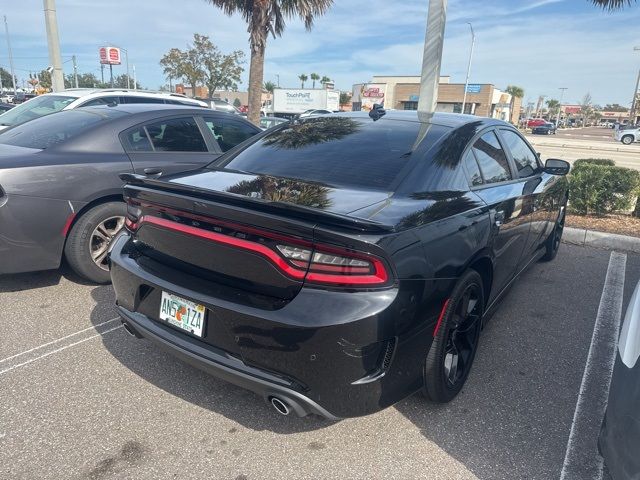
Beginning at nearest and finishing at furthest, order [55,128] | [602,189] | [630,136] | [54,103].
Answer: [55,128] < [602,189] < [54,103] < [630,136]

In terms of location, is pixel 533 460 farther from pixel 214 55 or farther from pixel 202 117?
pixel 214 55

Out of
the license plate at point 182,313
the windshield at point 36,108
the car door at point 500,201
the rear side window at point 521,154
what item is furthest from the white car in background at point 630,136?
the license plate at point 182,313

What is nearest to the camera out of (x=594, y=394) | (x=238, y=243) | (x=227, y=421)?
(x=238, y=243)

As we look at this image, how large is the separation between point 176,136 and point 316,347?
3443 mm

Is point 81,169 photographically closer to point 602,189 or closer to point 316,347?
point 316,347

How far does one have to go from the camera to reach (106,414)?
2.53 m

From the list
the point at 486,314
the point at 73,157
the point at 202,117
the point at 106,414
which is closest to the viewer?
the point at 106,414

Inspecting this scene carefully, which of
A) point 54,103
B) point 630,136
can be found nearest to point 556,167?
point 54,103

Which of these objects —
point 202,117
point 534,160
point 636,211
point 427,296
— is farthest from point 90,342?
point 636,211

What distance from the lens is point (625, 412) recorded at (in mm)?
1775

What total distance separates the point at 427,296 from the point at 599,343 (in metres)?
2.16

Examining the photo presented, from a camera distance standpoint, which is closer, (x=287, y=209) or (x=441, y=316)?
(x=287, y=209)

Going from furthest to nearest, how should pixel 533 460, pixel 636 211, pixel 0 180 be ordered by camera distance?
1. pixel 636 211
2. pixel 0 180
3. pixel 533 460

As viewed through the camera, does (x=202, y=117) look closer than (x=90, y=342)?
No
